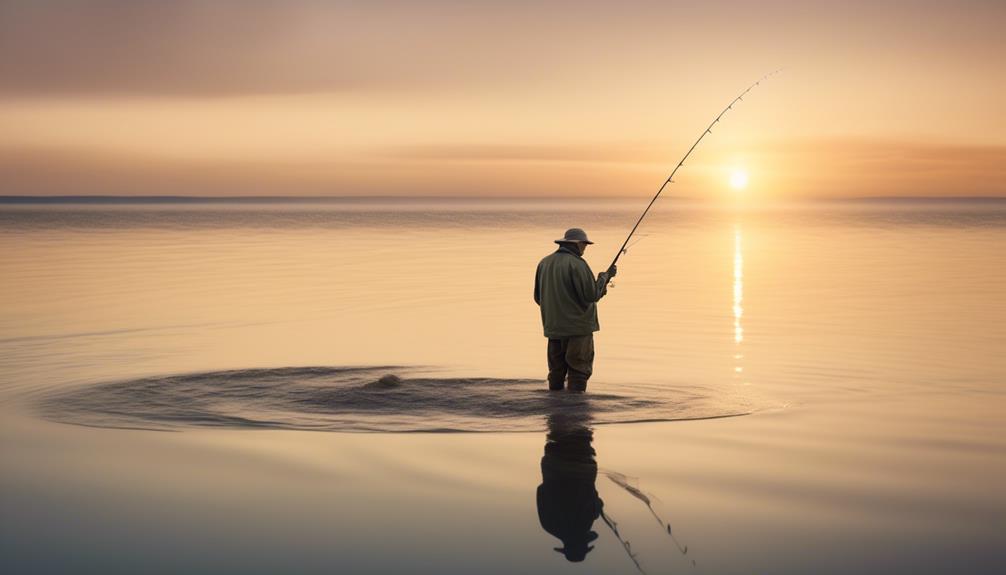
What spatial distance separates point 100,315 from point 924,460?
18481 mm

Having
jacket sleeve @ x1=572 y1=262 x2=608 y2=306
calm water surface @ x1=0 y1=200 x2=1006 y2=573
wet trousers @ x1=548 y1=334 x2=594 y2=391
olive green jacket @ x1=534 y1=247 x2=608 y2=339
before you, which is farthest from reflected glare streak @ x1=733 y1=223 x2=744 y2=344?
jacket sleeve @ x1=572 y1=262 x2=608 y2=306

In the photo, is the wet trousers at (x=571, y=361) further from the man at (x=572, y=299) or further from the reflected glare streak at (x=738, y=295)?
the reflected glare streak at (x=738, y=295)

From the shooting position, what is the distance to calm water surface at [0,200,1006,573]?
7820 millimetres

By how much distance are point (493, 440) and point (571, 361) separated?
→ 225 centimetres

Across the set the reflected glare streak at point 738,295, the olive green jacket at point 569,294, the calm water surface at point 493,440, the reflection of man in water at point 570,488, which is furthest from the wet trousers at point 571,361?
the reflected glare streak at point 738,295

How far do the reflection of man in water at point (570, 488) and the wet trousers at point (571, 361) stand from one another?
116 cm

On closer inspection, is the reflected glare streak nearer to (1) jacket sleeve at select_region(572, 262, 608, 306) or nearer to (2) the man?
(2) the man

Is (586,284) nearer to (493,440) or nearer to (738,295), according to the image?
(493,440)

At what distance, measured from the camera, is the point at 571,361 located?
43.2ft

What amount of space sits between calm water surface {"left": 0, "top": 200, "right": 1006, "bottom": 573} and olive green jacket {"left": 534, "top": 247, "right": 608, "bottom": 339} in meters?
0.91

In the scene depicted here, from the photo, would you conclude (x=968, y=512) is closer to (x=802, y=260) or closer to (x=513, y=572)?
(x=513, y=572)

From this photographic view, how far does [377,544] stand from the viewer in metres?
7.82

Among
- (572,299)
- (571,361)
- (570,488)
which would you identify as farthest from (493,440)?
(572,299)

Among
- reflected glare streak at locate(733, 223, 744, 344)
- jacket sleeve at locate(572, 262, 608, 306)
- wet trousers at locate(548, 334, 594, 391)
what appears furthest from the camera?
reflected glare streak at locate(733, 223, 744, 344)
